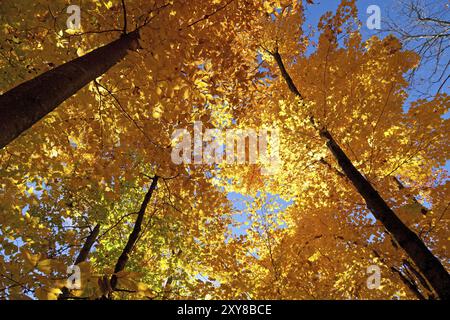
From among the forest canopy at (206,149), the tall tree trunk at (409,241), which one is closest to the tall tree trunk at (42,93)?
the forest canopy at (206,149)

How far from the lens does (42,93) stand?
2.03 m

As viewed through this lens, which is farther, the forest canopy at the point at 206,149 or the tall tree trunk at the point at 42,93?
the forest canopy at the point at 206,149

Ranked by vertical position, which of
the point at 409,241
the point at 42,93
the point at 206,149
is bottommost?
the point at 409,241

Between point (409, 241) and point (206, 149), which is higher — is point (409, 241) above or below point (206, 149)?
below

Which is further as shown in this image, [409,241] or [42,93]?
[409,241]

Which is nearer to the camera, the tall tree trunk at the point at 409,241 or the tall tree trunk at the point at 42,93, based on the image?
the tall tree trunk at the point at 42,93

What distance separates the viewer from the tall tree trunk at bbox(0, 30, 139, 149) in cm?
178

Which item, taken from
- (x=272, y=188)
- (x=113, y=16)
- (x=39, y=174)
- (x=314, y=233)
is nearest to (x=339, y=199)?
(x=314, y=233)

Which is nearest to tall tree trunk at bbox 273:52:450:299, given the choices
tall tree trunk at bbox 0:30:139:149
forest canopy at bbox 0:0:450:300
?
forest canopy at bbox 0:0:450:300

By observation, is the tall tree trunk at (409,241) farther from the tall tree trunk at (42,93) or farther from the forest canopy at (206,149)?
the tall tree trunk at (42,93)

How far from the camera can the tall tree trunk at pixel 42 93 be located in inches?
69.9

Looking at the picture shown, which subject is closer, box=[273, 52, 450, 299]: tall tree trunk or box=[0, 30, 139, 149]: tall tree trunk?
box=[0, 30, 139, 149]: tall tree trunk

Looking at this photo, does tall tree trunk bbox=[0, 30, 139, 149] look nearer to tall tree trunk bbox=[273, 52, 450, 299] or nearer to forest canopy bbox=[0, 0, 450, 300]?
forest canopy bbox=[0, 0, 450, 300]

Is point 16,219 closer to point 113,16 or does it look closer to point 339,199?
point 113,16
